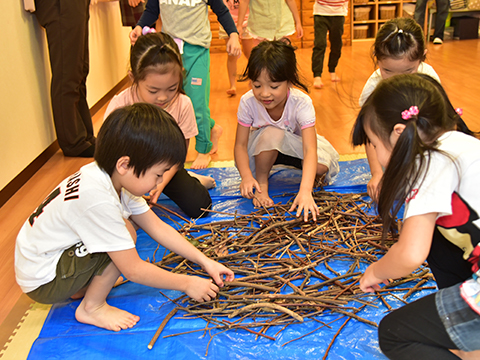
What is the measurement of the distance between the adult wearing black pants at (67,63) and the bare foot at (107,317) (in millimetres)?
1785

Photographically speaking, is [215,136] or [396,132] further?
[215,136]

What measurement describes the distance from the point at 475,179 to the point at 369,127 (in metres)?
0.27

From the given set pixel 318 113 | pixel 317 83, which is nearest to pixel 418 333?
pixel 318 113

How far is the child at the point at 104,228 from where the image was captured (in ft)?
4.10

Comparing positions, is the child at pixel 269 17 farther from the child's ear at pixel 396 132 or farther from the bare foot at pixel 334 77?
the child's ear at pixel 396 132

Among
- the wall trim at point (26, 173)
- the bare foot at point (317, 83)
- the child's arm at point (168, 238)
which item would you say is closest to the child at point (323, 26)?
the bare foot at point (317, 83)

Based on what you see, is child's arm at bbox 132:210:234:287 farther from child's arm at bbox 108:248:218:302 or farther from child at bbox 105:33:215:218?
child at bbox 105:33:215:218

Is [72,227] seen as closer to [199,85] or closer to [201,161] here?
[201,161]

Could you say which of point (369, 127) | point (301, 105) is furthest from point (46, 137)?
point (369, 127)

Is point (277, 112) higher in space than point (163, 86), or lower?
lower

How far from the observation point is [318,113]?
11.7ft

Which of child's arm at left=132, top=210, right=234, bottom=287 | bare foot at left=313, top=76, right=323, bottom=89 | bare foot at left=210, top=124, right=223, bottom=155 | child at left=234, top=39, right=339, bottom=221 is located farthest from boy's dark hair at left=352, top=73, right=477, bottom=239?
bare foot at left=313, top=76, right=323, bottom=89

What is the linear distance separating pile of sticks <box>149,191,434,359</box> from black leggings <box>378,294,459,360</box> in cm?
22

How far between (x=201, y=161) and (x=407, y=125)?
69.5 inches
